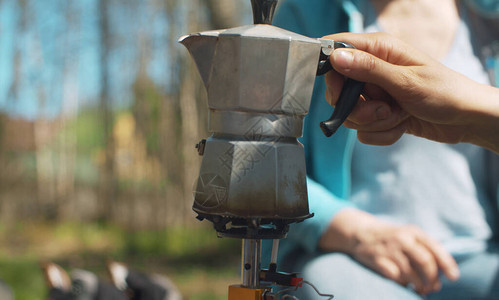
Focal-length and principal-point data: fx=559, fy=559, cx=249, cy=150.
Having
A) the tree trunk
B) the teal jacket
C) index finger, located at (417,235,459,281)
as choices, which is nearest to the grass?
the tree trunk

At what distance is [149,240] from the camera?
426 cm

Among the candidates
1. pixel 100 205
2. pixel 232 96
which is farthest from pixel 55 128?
pixel 232 96

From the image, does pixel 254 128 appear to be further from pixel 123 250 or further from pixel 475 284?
pixel 123 250

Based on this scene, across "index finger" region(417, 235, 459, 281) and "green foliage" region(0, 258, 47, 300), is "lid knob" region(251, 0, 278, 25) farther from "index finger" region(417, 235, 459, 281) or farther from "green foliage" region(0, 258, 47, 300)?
"green foliage" region(0, 258, 47, 300)

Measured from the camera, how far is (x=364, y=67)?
0.85 m

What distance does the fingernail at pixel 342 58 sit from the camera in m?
0.84

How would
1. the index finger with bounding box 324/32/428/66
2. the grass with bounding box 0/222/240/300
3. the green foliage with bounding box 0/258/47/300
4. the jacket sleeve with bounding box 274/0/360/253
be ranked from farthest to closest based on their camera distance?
the grass with bounding box 0/222/240/300, the green foliage with bounding box 0/258/47/300, the jacket sleeve with bounding box 274/0/360/253, the index finger with bounding box 324/32/428/66

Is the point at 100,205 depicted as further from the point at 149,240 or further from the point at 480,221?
the point at 480,221

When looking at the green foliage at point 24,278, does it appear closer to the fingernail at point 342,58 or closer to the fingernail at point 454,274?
the fingernail at point 454,274

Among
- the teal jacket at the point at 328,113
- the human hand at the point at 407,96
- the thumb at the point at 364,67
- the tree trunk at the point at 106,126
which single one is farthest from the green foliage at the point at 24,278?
the thumb at the point at 364,67

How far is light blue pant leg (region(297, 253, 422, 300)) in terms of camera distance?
113 centimetres

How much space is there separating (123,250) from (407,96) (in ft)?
11.9

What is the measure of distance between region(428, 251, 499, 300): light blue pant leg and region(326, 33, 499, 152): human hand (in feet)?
1.02

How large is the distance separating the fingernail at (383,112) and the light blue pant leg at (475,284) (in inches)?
17.6
